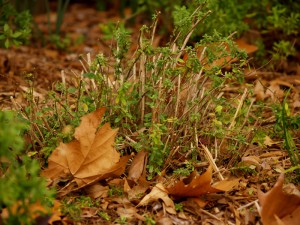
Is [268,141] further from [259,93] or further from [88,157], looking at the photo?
[88,157]

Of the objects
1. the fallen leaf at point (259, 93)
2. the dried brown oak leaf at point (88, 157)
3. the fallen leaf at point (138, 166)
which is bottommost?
the fallen leaf at point (259, 93)

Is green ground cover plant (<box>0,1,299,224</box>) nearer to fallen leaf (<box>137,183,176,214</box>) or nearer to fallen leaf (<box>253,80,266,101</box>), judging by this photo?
fallen leaf (<box>137,183,176,214</box>)

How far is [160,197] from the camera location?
6.17ft

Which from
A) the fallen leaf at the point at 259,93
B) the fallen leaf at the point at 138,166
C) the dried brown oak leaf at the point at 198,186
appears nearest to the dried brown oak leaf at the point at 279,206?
the dried brown oak leaf at the point at 198,186

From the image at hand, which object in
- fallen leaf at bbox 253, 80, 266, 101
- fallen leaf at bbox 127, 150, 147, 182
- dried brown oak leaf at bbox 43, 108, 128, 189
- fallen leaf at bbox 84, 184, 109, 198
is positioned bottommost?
fallen leaf at bbox 253, 80, 266, 101

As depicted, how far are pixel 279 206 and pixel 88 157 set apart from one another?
719 millimetres

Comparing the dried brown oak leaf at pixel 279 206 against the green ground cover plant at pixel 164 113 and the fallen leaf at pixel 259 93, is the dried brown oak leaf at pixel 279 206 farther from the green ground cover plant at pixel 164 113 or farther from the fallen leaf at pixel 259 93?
the fallen leaf at pixel 259 93

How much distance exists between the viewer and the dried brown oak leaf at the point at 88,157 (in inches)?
74.7

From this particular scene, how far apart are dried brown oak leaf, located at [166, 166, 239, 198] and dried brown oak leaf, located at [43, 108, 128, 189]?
23 cm

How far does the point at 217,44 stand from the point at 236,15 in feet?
3.52

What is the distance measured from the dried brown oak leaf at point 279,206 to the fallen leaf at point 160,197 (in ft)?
1.05

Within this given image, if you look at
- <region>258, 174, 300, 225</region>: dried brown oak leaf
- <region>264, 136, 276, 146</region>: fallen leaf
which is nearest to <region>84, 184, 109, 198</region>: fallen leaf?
<region>258, 174, 300, 225</region>: dried brown oak leaf

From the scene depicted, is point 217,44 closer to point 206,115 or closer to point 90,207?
point 206,115

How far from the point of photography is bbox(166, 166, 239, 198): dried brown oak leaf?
6.02 ft
